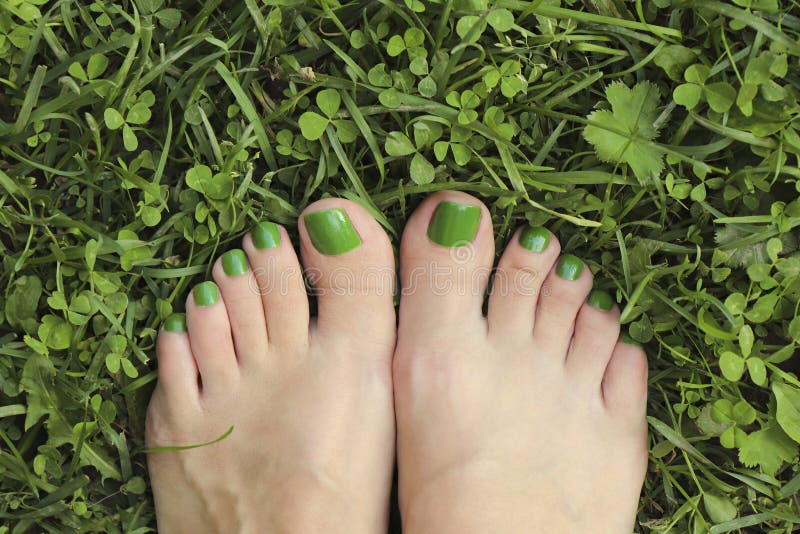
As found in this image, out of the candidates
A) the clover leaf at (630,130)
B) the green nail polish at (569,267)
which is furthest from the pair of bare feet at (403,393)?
the clover leaf at (630,130)

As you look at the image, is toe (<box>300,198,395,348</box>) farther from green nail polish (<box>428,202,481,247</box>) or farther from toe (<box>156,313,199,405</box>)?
toe (<box>156,313,199,405</box>)

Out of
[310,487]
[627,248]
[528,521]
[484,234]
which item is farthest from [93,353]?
[627,248]

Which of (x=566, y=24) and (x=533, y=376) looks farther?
(x=533, y=376)

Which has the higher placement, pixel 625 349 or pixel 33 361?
pixel 33 361

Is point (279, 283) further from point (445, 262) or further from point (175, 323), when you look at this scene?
point (445, 262)

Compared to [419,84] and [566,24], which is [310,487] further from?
[566,24]

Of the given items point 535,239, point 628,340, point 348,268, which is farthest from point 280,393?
point 628,340
